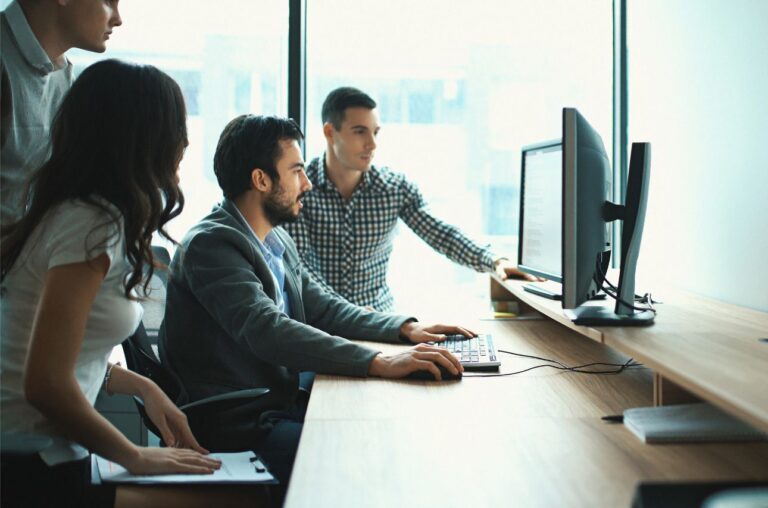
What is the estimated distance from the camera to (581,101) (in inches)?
131

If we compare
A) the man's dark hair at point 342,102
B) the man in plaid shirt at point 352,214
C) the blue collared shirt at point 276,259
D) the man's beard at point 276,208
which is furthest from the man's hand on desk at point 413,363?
the man's dark hair at point 342,102

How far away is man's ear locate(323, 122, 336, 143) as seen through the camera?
2967 mm

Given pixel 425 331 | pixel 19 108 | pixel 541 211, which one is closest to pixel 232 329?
pixel 425 331

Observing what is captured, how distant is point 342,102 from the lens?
9.65 feet

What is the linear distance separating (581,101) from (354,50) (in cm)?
101

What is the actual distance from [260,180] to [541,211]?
819 mm

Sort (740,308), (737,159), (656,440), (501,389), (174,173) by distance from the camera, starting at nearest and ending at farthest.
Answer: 1. (656,440)
2. (174,173)
3. (501,389)
4. (740,308)
5. (737,159)

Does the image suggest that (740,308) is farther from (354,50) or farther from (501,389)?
(354,50)

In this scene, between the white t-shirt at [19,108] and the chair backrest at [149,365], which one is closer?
the white t-shirt at [19,108]

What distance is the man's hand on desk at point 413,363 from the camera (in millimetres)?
1679

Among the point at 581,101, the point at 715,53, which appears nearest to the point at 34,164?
the point at 715,53

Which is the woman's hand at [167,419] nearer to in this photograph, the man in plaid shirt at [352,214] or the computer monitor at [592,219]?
the computer monitor at [592,219]

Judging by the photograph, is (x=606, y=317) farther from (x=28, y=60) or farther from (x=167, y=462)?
(x=28, y=60)

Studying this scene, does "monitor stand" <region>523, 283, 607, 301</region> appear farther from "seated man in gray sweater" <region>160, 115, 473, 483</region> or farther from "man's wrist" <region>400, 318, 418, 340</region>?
"man's wrist" <region>400, 318, 418, 340</region>
